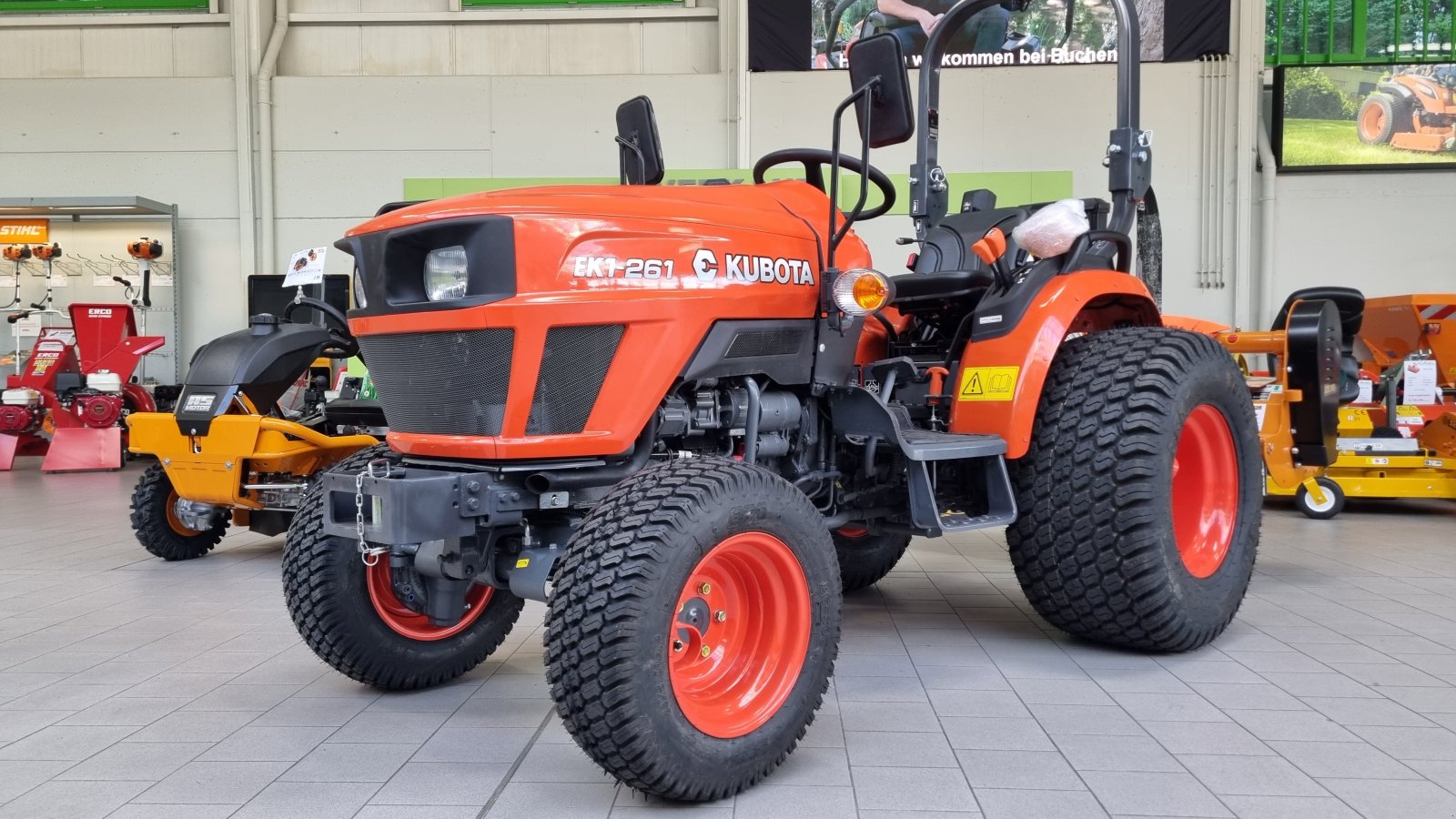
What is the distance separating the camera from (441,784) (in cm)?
228

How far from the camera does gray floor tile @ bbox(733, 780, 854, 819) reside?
83.5 inches

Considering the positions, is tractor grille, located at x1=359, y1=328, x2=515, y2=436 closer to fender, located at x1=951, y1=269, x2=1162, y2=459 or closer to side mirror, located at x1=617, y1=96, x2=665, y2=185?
side mirror, located at x1=617, y1=96, x2=665, y2=185

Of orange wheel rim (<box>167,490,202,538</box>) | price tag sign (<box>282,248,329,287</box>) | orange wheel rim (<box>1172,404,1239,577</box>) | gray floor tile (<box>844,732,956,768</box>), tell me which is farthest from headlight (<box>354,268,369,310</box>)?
orange wheel rim (<box>167,490,202,538</box>)

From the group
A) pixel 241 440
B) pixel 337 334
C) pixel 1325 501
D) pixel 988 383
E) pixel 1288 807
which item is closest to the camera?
pixel 1288 807

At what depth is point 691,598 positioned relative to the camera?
2291 mm

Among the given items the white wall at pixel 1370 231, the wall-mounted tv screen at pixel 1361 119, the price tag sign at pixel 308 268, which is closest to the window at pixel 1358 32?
the wall-mounted tv screen at pixel 1361 119

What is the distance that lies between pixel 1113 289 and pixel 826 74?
775 centimetres

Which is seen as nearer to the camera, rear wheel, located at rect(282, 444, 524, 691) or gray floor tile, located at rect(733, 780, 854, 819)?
gray floor tile, located at rect(733, 780, 854, 819)

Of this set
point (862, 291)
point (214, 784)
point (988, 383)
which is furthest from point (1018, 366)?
point (214, 784)

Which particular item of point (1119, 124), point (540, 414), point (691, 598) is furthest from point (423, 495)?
point (1119, 124)

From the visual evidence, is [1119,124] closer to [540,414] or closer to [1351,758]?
[1351,758]

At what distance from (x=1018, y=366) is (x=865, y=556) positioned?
4.71ft

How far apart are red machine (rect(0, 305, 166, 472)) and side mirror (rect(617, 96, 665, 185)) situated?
757cm

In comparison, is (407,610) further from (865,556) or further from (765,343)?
(865,556)
